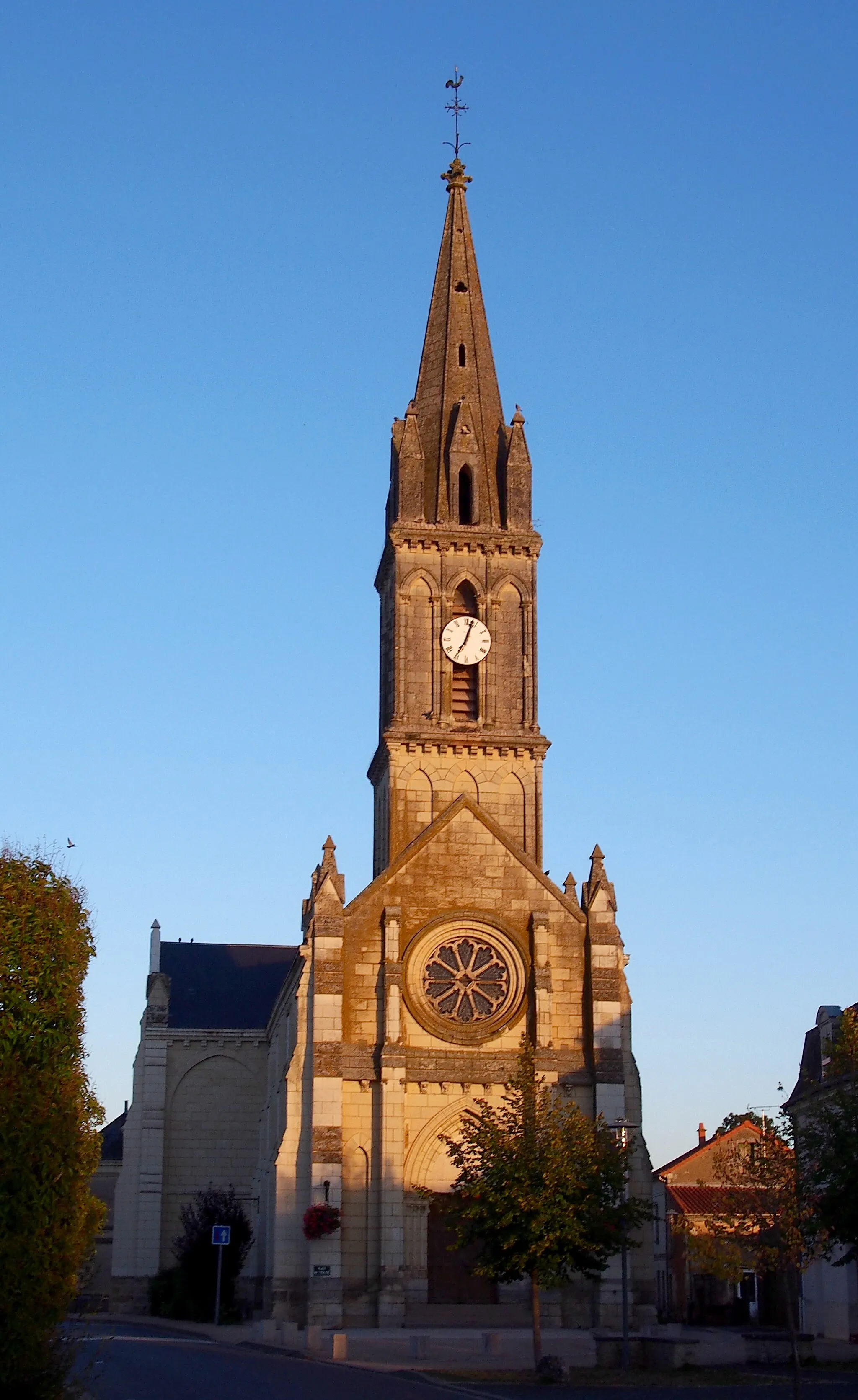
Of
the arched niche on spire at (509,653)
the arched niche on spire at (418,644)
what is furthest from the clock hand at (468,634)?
the arched niche on spire at (418,644)

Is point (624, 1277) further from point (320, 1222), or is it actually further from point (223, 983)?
point (223, 983)

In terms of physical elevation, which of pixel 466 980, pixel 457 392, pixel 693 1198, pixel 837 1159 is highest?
pixel 457 392

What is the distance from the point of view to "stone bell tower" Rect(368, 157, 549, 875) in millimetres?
44281

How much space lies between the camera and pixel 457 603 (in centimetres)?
4641

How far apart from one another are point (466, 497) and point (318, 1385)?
28829 mm

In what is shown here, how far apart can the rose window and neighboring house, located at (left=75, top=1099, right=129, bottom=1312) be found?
63.1 feet

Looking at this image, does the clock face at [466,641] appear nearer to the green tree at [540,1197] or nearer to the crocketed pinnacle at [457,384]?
the crocketed pinnacle at [457,384]

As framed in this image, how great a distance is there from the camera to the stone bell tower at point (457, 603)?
4428 cm

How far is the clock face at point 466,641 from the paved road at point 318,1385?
20.2 metres

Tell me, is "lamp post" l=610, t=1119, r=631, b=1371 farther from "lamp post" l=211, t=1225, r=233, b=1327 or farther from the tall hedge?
the tall hedge

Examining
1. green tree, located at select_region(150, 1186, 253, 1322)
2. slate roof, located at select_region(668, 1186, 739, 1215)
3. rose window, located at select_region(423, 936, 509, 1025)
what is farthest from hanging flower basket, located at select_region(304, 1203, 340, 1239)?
slate roof, located at select_region(668, 1186, 739, 1215)

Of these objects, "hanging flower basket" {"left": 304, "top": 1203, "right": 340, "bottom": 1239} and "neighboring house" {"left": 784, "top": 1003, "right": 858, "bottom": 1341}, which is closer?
"hanging flower basket" {"left": 304, "top": 1203, "right": 340, "bottom": 1239}

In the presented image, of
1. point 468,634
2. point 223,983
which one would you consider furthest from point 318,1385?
point 223,983

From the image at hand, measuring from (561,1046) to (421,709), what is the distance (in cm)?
1029
